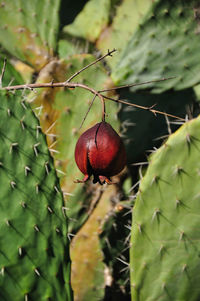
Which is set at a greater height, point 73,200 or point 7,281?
point 7,281

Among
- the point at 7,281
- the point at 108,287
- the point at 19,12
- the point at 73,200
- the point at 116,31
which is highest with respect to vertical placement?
the point at 19,12

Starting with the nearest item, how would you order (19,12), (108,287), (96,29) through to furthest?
(108,287) < (19,12) < (96,29)

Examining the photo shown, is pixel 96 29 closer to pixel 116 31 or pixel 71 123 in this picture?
pixel 116 31

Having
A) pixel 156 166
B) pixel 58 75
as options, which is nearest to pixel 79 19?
pixel 58 75

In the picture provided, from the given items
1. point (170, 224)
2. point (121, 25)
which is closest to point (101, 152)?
point (170, 224)

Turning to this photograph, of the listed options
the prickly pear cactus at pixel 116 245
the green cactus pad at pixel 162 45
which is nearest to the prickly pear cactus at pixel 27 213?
the prickly pear cactus at pixel 116 245

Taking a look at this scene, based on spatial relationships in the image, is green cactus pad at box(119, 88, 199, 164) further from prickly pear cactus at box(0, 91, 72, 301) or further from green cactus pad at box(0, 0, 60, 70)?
prickly pear cactus at box(0, 91, 72, 301)

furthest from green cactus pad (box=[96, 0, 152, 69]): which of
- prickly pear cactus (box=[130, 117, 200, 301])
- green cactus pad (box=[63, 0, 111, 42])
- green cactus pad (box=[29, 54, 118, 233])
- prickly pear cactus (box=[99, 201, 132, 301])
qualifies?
prickly pear cactus (box=[130, 117, 200, 301])
